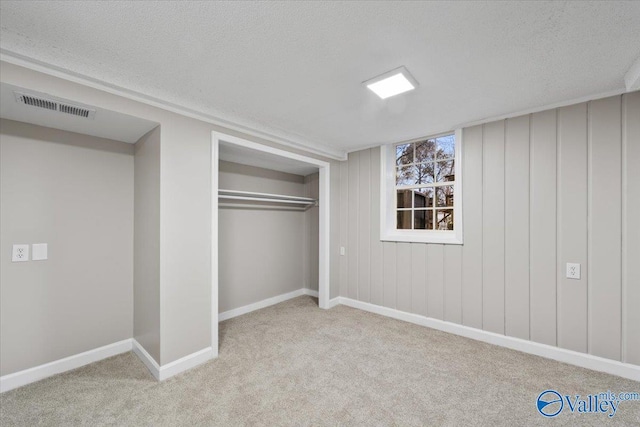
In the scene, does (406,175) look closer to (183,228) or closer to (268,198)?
(268,198)

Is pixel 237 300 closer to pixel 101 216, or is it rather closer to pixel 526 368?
pixel 101 216

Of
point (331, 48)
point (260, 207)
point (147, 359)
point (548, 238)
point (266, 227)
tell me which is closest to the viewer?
point (331, 48)

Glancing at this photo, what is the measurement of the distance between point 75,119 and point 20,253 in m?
1.16

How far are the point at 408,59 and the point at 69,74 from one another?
228cm

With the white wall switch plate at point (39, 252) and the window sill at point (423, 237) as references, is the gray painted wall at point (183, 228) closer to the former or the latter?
the white wall switch plate at point (39, 252)

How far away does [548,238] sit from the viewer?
8.46 feet

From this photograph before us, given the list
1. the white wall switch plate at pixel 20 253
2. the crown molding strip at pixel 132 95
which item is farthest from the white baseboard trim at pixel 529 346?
the white wall switch plate at pixel 20 253

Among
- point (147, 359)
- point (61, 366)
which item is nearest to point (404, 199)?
point (147, 359)

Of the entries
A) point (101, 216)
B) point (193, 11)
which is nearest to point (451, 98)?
point (193, 11)

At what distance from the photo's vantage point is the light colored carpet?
1.81 metres

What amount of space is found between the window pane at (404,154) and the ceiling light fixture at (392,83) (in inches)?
63.3

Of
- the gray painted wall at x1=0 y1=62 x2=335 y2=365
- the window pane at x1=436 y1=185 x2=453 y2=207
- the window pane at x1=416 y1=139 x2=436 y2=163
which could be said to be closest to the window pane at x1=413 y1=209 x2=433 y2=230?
the window pane at x1=436 y1=185 x2=453 y2=207

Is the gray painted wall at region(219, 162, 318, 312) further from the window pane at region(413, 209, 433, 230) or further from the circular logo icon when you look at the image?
the circular logo icon

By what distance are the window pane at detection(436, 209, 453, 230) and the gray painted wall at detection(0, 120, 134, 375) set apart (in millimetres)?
3456
